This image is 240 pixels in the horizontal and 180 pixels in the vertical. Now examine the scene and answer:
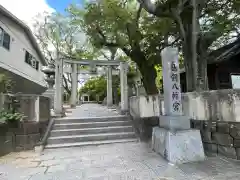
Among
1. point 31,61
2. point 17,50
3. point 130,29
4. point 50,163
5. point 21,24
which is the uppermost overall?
point 21,24

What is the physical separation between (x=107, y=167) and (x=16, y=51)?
1110 centimetres

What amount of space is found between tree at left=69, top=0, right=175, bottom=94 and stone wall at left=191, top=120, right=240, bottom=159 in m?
6.88

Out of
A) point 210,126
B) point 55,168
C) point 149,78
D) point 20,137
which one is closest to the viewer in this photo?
point 55,168

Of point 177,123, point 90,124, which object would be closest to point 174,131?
point 177,123

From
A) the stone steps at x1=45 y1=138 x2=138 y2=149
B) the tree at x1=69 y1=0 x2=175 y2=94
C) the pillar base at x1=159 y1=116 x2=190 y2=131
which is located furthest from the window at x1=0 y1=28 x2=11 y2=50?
the pillar base at x1=159 y1=116 x2=190 y2=131

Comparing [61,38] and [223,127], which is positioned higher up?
[61,38]

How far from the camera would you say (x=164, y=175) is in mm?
3512

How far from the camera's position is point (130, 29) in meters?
11.3

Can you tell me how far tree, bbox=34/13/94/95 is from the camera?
838 inches

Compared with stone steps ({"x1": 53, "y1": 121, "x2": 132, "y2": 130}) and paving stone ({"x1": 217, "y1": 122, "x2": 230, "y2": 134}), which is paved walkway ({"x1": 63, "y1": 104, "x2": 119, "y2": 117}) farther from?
paving stone ({"x1": 217, "y1": 122, "x2": 230, "y2": 134})

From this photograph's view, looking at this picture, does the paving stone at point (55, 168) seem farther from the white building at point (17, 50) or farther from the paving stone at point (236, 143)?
the white building at point (17, 50)

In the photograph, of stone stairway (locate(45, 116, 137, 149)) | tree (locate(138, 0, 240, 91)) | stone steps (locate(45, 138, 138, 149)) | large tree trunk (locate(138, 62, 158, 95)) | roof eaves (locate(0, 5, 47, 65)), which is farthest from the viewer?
large tree trunk (locate(138, 62, 158, 95))

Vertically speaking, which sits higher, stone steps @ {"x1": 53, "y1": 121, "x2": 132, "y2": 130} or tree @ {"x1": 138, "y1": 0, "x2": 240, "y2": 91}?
tree @ {"x1": 138, "y1": 0, "x2": 240, "y2": 91}

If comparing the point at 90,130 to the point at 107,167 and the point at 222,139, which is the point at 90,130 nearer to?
the point at 107,167
